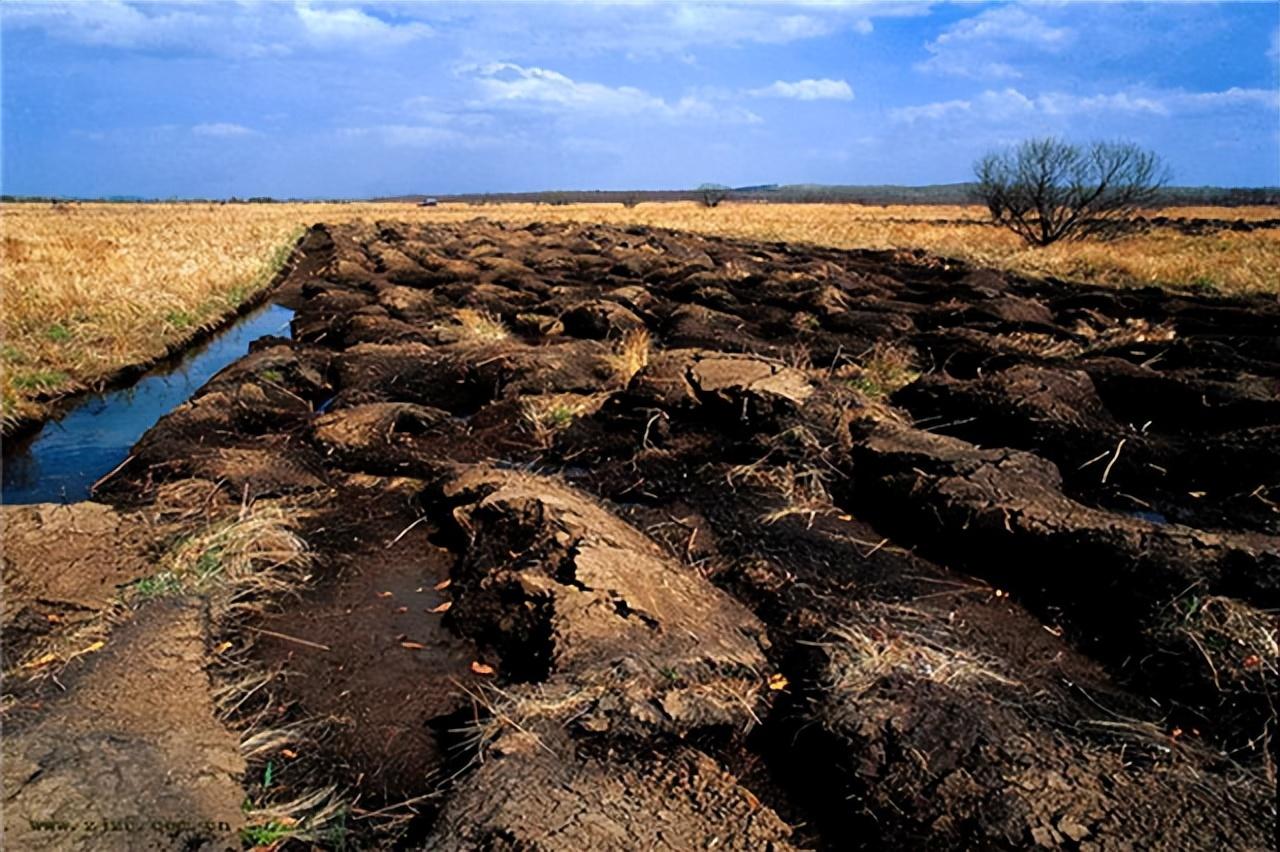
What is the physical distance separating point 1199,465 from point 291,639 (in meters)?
6.66

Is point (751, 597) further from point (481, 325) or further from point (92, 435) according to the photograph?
point (481, 325)

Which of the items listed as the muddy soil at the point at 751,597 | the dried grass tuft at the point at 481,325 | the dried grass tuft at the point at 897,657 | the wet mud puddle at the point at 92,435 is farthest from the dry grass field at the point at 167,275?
the dried grass tuft at the point at 897,657

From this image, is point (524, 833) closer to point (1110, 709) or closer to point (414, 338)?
point (1110, 709)

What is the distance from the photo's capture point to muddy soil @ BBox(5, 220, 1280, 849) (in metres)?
2.87

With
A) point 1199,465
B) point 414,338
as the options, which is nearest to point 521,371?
point 414,338

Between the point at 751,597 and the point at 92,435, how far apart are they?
22.6 ft

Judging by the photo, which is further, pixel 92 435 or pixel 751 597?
pixel 92 435

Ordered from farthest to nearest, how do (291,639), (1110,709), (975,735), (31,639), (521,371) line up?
1. (521,371)
2. (291,639)
3. (31,639)
4. (1110,709)
5. (975,735)

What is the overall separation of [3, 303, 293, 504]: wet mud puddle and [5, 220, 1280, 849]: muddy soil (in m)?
0.71

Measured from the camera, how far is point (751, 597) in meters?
4.50

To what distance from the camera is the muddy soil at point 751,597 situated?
113 inches

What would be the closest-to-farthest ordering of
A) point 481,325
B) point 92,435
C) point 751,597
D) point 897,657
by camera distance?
point 897,657
point 751,597
point 92,435
point 481,325

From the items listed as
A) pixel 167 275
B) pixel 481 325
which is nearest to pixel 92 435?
pixel 481 325

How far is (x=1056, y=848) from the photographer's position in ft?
8.32
